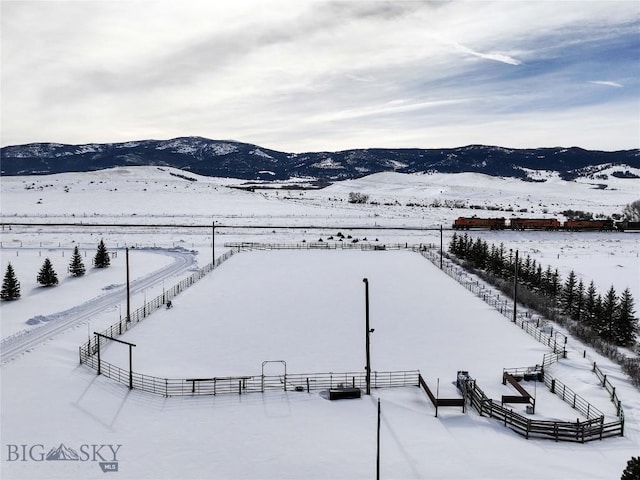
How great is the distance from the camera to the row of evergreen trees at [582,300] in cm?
2953

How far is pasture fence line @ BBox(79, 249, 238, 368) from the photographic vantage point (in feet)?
82.6

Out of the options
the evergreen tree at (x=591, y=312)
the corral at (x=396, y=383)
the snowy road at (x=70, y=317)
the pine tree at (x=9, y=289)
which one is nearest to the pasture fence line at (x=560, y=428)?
the corral at (x=396, y=383)

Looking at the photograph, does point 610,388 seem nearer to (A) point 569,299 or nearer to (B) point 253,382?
(A) point 569,299

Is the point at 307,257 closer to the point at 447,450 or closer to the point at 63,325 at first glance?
the point at 63,325

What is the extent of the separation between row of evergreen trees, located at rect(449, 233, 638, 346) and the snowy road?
102 ft

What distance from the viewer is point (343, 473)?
1509 cm

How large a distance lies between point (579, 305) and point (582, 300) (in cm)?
55

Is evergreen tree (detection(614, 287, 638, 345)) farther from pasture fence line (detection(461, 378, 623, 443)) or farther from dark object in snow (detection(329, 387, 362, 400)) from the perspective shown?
dark object in snow (detection(329, 387, 362, 400))

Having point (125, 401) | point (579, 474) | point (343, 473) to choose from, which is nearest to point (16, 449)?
point (125, 401)

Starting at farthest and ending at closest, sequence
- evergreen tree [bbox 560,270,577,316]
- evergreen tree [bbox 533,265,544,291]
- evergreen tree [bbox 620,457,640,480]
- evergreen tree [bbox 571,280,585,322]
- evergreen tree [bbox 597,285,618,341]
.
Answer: evergreen tree [bbox 533,265,544,291] → evergreen tree [bbox 560,270,577,316] → evergreen tree [bbox 571,280,585,322] → evergreen tree [bbox 597,285,618,341] → evergreen tree [bbox 620,457,640,480]

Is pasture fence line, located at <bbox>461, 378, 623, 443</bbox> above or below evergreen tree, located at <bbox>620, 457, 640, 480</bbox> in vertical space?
below

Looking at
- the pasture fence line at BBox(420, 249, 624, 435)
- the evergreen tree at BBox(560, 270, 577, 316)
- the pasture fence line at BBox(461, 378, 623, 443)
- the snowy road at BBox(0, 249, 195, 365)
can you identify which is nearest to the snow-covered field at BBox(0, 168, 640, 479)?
the snowy road at BBox(0, 249, 195, 365)

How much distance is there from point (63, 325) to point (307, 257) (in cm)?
3055

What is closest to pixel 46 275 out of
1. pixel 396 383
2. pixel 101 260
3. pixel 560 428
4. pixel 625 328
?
pixel 101 260
